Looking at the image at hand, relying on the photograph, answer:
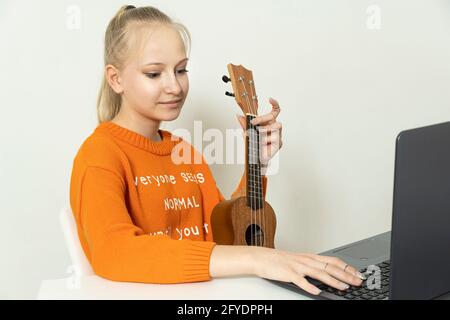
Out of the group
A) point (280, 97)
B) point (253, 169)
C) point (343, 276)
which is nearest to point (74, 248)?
point (253, 169)

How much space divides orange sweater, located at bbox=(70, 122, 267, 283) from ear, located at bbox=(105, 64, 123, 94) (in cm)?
9

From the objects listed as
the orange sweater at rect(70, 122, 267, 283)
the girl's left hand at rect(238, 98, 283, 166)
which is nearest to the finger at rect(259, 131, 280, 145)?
the girl's left hand at rect(238, 98, 283, 166)

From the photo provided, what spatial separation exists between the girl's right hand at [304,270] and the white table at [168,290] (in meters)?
0.03

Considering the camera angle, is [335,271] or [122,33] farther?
[122,33]

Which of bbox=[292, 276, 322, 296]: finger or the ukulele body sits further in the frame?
the ukulele body

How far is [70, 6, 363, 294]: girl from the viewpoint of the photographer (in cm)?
87

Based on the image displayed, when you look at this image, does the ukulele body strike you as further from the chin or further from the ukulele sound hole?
the chin

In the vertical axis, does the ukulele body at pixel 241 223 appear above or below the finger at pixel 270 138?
below

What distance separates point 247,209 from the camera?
123 centimetres

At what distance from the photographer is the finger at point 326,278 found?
823 millimetres

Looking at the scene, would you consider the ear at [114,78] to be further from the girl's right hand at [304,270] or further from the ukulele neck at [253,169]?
the girl's right hand at [304,270]

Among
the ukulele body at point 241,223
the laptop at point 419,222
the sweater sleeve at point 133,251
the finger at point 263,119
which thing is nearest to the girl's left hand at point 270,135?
the finger at point 263,119

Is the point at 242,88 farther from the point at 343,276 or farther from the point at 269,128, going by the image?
the point at 343,276

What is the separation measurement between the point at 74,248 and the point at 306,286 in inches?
19.4
